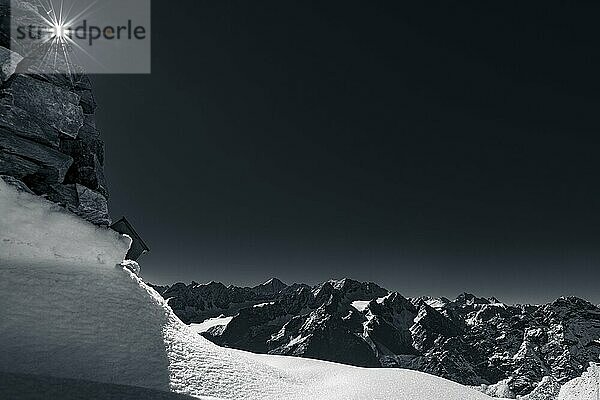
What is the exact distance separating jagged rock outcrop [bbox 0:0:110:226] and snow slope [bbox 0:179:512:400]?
1738 millimetres

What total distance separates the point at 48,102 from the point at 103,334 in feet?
57.1

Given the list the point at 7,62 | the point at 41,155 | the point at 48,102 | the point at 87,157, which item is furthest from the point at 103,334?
the point at 7,62

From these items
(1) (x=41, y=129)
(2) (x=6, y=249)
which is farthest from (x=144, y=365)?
(1) (x=41, y=129)

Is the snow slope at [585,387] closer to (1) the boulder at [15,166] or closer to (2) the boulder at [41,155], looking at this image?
(2) the boulder at [41,155]

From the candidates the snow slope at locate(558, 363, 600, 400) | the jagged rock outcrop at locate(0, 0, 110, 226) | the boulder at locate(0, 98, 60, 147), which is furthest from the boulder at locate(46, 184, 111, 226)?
the snow slope at locate(558, 363, 600, 400)

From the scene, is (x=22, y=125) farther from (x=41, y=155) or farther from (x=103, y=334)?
(x=103, y=334)

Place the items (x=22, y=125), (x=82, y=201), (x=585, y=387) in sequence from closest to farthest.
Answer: (x=22, y=125) → (x=82, y=201) → (x=585, y=387)

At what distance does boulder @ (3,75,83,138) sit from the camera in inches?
999

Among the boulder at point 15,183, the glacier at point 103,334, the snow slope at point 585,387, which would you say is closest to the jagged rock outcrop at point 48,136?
the boulder at point 15,183

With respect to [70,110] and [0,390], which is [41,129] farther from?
[0,390]

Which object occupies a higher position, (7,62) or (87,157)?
(7,62)

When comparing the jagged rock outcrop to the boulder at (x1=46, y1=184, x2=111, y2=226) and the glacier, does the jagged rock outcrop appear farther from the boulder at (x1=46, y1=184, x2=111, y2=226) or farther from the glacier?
the glacier

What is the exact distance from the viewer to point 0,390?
13.6 meters

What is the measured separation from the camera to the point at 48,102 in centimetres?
2739
